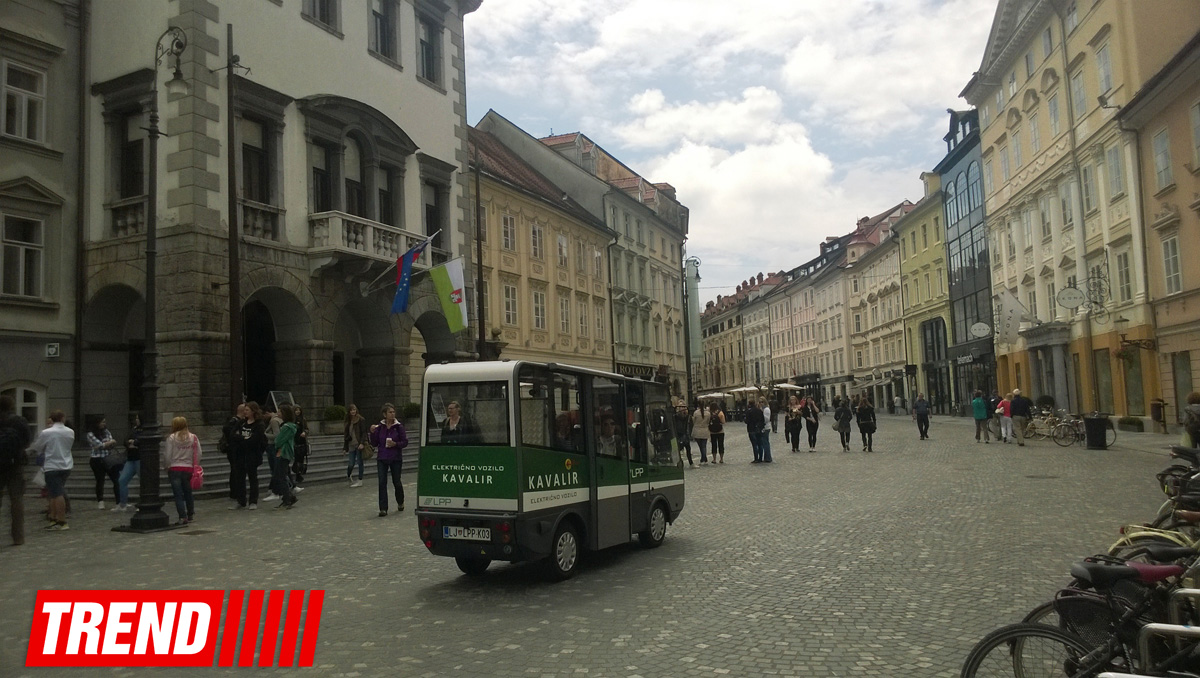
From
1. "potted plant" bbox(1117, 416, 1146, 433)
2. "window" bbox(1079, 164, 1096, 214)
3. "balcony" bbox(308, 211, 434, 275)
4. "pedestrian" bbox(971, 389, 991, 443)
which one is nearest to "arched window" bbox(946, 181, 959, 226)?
"window" bbox(1079, 164, 1096, 214)

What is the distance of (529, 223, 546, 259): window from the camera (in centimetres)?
4234

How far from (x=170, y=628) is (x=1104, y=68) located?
113ft

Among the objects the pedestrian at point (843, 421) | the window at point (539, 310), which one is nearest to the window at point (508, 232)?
the window at point (539, 310)

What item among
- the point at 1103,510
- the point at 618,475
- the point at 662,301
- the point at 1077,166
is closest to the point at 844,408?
the point at 1077,166

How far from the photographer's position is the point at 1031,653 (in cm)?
442

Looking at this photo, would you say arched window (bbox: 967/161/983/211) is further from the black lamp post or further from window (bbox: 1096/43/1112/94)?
the black lamp post

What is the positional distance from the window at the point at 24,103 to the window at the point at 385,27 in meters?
9.35

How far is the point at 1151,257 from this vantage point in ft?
94.3

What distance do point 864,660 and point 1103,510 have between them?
8.75m

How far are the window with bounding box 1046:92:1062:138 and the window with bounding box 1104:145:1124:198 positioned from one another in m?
5.16

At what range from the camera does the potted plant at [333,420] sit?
78.7 feet

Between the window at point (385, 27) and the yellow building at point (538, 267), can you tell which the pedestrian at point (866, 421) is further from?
the window at point (385, 27)

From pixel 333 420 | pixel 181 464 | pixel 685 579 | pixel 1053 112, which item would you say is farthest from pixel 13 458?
pixel 1053 112

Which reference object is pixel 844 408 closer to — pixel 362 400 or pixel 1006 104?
pixel 362 400
